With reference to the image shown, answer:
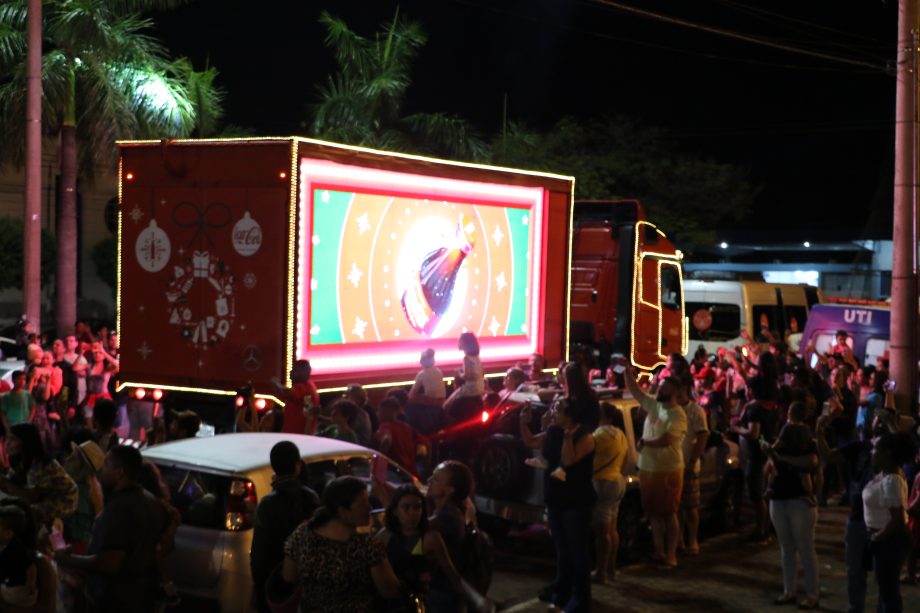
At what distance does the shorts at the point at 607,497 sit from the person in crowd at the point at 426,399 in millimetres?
2931

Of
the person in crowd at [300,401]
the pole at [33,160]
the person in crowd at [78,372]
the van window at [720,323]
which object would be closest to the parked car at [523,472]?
the person in crowd at [300,401]

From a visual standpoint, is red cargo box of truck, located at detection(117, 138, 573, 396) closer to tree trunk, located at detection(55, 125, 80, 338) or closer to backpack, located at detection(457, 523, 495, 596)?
backpack, located at detection(457, 523, 495, 596)

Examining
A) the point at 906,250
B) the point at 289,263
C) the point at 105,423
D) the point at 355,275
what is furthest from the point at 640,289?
the point at 105,423

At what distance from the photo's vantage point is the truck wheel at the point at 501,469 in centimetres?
1061

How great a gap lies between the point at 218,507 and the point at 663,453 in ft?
13.8

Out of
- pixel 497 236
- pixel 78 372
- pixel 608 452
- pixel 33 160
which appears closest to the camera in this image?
pixel 608 452

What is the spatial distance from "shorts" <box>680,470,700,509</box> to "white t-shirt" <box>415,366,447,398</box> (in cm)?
298

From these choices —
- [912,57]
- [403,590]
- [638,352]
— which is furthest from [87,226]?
[403,590]

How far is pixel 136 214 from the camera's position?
526 inches

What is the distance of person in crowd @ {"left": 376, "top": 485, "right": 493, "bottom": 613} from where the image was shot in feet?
19.1

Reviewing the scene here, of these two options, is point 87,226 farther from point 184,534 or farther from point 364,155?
point 184,534

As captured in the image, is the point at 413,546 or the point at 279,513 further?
the point at 279,513

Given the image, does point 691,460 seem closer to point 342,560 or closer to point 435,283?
point 435,283

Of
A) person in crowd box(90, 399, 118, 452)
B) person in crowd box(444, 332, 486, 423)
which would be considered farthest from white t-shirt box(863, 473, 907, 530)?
person in crowd box(90, 399, 118, 452)
